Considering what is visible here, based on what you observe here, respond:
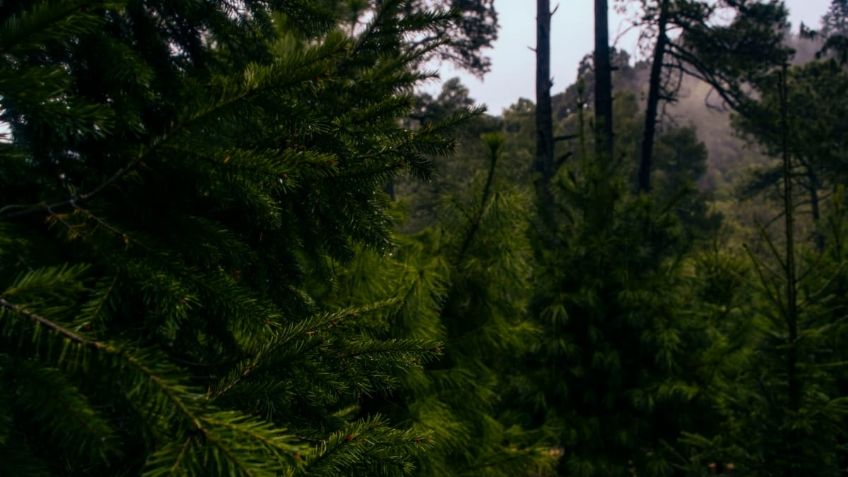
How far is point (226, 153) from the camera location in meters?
1.12

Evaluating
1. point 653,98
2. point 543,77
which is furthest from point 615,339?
point 653,98

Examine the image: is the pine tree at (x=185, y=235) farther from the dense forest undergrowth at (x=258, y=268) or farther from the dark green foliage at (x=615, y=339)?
the dark green foliage at (x=615, y=339)

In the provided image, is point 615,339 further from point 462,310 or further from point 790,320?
point 462,310

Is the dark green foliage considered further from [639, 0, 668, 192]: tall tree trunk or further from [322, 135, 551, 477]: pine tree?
[639, 0, 668, 192]: tall tree trunk

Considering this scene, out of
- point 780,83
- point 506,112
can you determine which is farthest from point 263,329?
point 506,112

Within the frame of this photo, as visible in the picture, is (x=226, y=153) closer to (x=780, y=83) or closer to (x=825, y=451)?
(x=780, y=83)

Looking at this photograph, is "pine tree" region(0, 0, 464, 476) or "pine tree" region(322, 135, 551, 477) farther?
"pine tree" region(322, 135, 551, 477)

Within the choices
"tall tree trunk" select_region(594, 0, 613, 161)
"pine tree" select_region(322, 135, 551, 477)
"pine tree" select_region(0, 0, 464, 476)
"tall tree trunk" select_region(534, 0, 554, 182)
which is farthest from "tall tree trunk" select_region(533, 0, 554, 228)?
"pine tree" select_region(0, 0, 464, 476)

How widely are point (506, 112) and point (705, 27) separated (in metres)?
28.8

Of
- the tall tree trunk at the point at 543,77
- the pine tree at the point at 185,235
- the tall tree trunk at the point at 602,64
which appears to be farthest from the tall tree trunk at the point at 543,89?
the pine tree at the point at 185,235

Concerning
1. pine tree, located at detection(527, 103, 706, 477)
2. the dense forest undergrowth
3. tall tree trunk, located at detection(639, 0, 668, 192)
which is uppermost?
tall tree trunk, located at detection(639, 0, 668, 192)

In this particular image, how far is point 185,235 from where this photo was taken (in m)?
1.26

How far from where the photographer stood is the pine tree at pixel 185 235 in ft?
2.75

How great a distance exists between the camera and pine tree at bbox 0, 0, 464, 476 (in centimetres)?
84
